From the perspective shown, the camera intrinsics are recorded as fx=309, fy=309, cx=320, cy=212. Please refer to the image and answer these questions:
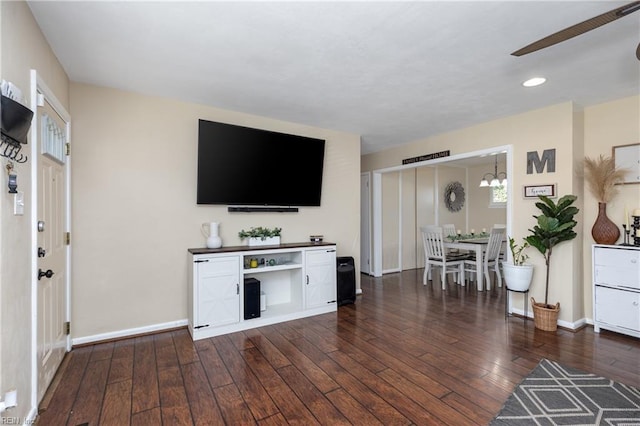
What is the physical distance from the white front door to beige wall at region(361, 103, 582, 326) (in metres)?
4.57

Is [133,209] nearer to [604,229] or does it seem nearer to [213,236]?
[213,236]

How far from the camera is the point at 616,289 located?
10.3ft

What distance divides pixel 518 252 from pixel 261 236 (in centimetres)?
311

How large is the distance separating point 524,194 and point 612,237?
2.98ft

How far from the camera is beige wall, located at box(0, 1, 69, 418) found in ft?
5.04

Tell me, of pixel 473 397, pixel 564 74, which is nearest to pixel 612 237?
pixel 564 74

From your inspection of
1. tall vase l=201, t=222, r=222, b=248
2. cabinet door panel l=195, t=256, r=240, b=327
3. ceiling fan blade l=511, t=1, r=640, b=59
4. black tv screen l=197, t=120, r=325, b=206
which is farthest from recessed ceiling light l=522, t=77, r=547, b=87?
tall vase l=201, t=222, r=222, b=248

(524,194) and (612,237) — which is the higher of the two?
(524,194)

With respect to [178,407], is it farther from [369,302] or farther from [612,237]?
[612,237]

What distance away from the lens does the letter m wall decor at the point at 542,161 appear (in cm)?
348

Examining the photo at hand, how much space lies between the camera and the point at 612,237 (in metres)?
3.24

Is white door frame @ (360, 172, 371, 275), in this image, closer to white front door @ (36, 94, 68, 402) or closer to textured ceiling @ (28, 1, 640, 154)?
textured ceiling @ (28, 1, 640, 154)

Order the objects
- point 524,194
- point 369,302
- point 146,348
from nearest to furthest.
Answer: point 146,348 < point 524,194 < point 369,302

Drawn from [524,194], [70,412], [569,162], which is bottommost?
[70,412]
